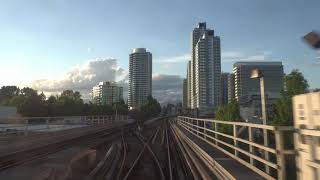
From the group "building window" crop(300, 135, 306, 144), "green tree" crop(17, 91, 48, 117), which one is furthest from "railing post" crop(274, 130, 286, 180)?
"green tree" crop(17, 91, 48, 117)

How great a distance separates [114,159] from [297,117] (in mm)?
15576

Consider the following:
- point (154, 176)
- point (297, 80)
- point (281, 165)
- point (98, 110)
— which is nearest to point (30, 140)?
point (154, 176)

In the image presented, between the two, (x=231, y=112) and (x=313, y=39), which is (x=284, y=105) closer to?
(x=231, y=112)

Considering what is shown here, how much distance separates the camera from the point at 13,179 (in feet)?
41.5

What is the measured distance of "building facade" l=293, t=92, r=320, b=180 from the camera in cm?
679

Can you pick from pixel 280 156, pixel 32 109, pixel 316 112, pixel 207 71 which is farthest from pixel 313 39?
pixel 207 71

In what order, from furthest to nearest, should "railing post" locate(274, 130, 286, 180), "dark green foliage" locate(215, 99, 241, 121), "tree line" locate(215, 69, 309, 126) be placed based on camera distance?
"tree line" locate(215, 69, 309, 126), "dark green foliage" locate(215, 99, 241, 121), "railing post" locate(274, 130, 286, 180)

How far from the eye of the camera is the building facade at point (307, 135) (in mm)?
6793

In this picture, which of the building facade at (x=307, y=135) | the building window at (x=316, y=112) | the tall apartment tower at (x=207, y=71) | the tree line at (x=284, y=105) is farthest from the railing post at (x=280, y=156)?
the tall apartment tower at (x=207, y=71)

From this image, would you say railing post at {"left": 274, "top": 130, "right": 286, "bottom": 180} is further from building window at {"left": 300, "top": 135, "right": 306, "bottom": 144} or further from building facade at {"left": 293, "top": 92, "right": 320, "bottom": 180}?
building window at {"left": 300, "top": 135, "right": 306, "bottom": 144}

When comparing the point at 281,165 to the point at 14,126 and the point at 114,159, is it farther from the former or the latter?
the point at 14,126

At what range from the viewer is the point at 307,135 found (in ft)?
23.2

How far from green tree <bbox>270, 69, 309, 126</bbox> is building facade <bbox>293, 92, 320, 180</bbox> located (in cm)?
5880

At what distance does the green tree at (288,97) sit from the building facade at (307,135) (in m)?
58.8
